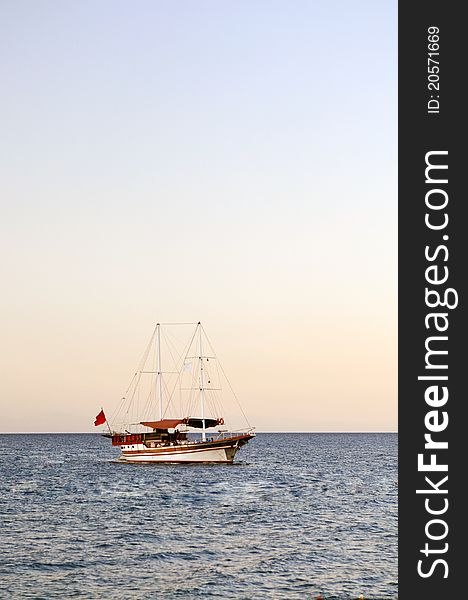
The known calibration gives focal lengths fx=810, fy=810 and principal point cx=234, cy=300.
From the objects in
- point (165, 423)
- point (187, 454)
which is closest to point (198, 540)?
point (187, 454)

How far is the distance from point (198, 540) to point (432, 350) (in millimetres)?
44930

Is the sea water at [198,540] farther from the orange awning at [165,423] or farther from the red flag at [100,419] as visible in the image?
the orange awning at [165,423]

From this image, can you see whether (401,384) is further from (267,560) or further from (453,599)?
(267,560)

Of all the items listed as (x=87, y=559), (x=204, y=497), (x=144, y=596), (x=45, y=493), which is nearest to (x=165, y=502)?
(x=204, y=497)

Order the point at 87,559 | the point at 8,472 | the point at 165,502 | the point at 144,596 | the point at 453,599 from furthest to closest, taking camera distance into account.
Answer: the point at 8,472, the point at 165,502, the point at 87,559, the point at 144,596, the point at 453,599

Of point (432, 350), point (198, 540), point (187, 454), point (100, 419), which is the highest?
point (100, 419)

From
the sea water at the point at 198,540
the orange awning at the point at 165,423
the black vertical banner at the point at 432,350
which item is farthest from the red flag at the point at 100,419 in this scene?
the black vertical banner at the point at 432,350

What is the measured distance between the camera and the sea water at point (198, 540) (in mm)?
40969

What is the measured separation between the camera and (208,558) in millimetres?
48906

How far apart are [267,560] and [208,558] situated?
11.7 ft

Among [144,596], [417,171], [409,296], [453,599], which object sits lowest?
[144,596]

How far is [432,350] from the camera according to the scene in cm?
1427

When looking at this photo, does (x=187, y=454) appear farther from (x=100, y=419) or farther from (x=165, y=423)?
(x=100, y=419)

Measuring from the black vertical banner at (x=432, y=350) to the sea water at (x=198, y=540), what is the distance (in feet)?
84.3
